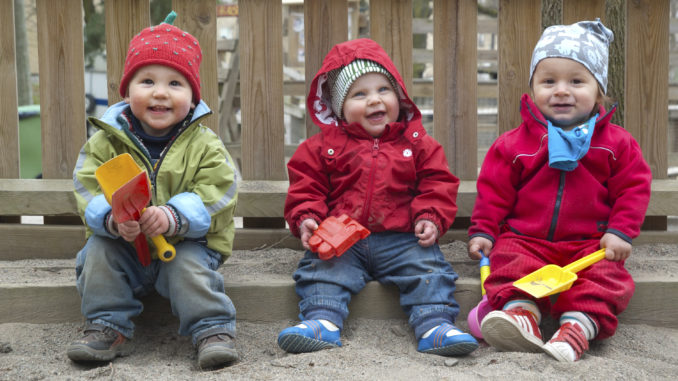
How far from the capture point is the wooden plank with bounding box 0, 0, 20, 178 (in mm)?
3085

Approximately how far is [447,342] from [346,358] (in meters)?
0.32

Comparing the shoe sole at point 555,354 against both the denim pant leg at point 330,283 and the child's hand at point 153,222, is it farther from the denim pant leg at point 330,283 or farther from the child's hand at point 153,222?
the child's hand at point 153,222

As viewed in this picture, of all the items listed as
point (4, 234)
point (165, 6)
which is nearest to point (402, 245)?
point (4, 234)

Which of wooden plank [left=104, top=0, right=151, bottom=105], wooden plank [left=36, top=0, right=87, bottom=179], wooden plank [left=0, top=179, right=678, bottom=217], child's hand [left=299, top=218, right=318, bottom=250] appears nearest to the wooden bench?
wooden plank [left=0, top=179, right=678, bottom=217]

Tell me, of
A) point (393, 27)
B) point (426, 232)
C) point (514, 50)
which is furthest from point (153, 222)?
point (514, 50)

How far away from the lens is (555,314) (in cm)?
239

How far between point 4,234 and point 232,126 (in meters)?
5.83

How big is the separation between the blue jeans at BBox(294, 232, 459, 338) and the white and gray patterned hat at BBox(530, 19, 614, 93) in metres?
0.82

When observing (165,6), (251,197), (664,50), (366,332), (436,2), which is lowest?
(366,332)

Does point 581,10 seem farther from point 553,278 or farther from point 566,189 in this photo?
point 553,278

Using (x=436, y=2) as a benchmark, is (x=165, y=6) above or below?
above

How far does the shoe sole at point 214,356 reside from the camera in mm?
2111

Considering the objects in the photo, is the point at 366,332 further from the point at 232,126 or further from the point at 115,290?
the point at 232,126

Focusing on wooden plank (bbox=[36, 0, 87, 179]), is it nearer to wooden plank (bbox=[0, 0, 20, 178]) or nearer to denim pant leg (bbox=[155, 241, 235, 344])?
wooden plank (bbox=[0, 0, 20, 178])
